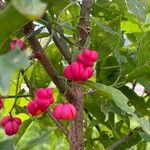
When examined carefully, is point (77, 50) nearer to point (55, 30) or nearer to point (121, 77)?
point (55, 30)

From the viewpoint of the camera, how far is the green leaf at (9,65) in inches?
16.3

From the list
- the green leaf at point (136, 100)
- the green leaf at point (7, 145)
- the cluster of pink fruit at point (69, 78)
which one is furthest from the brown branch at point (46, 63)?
the green leaf at point (136, 100)

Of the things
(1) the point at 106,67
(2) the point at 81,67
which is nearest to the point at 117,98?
(2) the point at 81,67

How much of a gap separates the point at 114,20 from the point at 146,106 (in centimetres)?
25

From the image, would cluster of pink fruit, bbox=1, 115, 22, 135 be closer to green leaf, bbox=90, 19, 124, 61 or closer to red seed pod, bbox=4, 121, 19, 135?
red seed pod, bbox=4, 121, 19, 135

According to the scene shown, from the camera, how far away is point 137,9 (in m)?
0.84

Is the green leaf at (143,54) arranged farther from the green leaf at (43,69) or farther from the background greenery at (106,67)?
the green leaf at (43,69)

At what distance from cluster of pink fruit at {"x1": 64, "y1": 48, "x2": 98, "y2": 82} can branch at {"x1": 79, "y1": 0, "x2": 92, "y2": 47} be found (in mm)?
112

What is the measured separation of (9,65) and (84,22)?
43 cm

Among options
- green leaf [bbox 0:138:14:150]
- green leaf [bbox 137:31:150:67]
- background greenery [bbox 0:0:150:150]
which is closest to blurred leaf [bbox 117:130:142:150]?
background greenery [bbox 0:0:150:150]

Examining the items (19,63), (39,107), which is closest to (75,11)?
(39,107)

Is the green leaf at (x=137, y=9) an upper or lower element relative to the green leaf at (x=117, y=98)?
upper

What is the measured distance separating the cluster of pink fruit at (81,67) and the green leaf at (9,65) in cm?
21

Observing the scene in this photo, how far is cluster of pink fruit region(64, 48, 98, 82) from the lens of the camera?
692 millimetres
